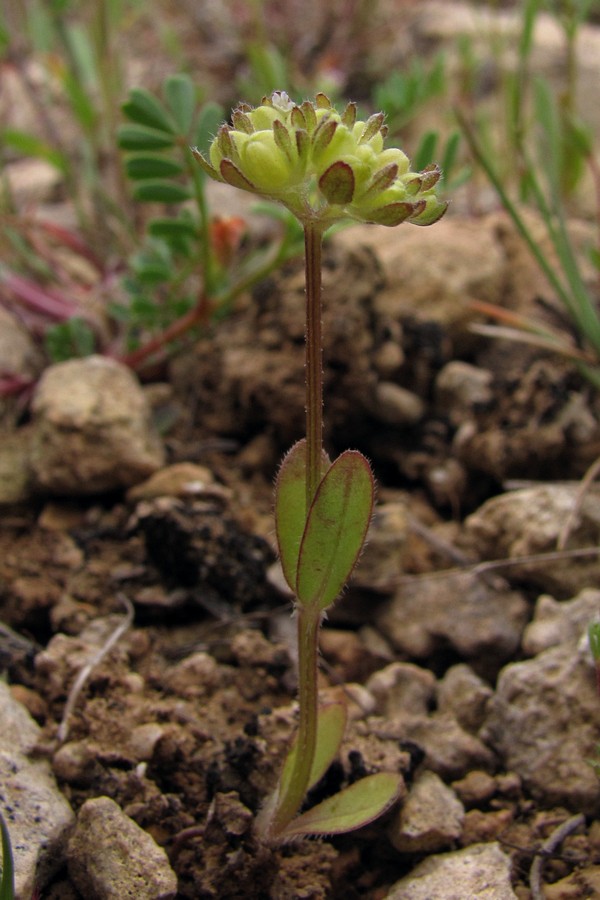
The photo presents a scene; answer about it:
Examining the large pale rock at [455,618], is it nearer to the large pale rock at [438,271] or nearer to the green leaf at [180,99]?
the large pale rock at [438,271]

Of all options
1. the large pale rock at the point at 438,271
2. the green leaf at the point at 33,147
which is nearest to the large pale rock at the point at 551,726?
the large pale rock at the point at 438,271

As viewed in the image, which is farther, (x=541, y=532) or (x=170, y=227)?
(x=170, y=227)

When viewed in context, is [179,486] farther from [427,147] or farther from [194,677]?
[427,147]

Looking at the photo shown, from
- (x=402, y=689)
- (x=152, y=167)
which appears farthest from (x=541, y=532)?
(x=152, y=167)

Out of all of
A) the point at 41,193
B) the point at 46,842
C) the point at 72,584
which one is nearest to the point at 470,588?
the point at 72,584

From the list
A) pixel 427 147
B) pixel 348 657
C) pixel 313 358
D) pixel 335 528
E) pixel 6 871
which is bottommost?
pixel 348 657
